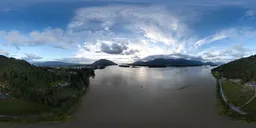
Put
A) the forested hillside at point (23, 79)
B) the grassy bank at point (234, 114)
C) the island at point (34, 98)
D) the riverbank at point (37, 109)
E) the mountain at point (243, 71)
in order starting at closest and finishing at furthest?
the grassy bank at point (234, 114), the riverbank at point (37, 109), the island at point (34, 98), the forested hillside at point (23, 79), the mountain at point (243, 71)

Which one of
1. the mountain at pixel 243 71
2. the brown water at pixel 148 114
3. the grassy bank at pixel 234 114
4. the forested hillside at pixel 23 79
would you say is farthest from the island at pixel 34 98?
the mountain at pixel 243 71

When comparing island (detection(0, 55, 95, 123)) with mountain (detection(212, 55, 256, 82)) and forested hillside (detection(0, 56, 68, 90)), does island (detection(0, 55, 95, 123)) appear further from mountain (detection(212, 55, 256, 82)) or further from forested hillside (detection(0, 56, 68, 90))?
mountain (detection(212, 55, 256, 82))

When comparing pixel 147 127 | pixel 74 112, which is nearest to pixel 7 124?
pixel 74 112

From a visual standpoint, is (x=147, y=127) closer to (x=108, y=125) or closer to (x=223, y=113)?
(x=108, y=125)

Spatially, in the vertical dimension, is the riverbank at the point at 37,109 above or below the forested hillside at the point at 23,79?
below

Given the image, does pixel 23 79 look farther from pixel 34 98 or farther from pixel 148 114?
pixel 148 114

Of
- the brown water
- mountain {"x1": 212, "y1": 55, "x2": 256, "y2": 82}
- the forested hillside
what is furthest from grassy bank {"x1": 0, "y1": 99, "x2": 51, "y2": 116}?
mountain {"x1": 212, "y1": 55, "x2": 256, "y2": 82}

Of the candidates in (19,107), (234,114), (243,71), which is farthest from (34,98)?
(243,71)

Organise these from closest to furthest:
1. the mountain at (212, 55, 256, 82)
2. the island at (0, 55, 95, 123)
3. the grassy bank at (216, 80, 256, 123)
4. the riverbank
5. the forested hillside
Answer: the grassy bank at (216, 80, 256, 123)
the riverbank
the island at (0, 55, 95, 123)
the forested hillside
the mountain at (212, 55, 256, 82)

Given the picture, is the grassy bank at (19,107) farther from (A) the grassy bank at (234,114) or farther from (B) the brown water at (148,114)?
(A) the grassy bank at (234,114)

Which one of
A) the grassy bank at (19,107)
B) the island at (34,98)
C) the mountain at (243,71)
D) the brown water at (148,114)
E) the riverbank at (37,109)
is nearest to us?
the brown water at (148,114)

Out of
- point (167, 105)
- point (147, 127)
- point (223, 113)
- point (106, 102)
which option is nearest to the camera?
point (147, 127)
